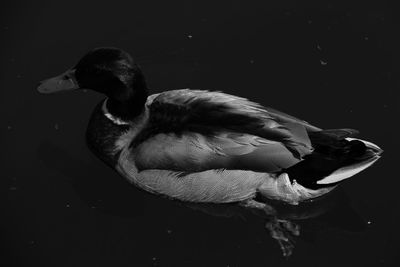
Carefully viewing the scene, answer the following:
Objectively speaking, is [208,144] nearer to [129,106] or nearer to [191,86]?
[129,106]

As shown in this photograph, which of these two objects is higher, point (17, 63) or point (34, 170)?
point (17, 63)

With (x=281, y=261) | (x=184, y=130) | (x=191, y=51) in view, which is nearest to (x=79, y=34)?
(x=191, y=51)

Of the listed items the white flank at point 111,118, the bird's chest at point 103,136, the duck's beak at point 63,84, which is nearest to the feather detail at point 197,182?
the bird's chest at point 103,136

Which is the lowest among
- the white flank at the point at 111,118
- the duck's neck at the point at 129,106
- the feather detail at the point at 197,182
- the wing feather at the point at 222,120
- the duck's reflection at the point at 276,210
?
the duck's reflection at the point at 276,210

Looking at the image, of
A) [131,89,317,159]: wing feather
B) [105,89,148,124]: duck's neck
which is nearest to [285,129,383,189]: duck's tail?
[131,89,317,159]: wing feather

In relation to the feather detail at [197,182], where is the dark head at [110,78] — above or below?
above

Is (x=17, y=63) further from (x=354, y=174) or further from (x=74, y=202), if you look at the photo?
(x=354, y=174)

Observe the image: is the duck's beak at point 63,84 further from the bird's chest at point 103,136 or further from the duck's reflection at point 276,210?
the duck's reflection at point 276,210

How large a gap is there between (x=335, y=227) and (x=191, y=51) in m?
2.20

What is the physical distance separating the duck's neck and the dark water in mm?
611

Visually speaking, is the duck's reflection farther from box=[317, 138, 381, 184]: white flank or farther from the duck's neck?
the duck's neck

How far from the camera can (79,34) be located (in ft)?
22.5

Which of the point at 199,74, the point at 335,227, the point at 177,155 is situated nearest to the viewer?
the point at 177,155

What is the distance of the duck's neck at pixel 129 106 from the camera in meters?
5.42
